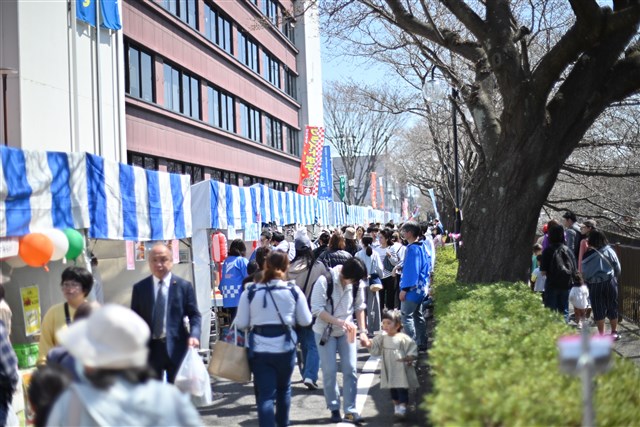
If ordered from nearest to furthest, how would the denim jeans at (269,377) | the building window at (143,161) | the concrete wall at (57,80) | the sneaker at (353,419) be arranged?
the denim jeans at (269,377), the sneaker at (353,419), the concrete wall at (57,80), the building window at (143,161)

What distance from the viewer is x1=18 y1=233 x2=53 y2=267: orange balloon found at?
7117mm

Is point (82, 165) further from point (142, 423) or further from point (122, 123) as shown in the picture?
point (122, 123)

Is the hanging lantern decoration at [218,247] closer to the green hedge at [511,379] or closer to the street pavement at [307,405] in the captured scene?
the street pavement at [307,405]

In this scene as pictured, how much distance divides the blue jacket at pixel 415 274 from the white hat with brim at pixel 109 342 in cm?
746

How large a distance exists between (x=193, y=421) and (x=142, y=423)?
0.73ft

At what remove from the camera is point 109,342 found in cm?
317

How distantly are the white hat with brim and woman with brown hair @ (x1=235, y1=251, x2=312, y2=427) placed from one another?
11.1ft

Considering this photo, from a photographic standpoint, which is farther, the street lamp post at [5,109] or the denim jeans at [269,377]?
the street lamp post at [5,109]

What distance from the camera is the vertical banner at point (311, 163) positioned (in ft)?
127

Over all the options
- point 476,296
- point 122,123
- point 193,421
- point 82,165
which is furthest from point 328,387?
point 122,123

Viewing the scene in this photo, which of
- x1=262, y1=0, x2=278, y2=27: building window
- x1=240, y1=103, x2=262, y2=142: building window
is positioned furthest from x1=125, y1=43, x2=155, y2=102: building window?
x1=262, y1=0, x2=278, y2=27: building window

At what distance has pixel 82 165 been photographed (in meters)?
8.28

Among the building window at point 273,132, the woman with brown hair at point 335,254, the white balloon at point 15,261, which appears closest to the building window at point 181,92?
the building window at point 273,132

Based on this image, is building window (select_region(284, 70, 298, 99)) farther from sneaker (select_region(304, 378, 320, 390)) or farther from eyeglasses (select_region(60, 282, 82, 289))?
eyeglasses (select_region(60, 282, 82, 289))
